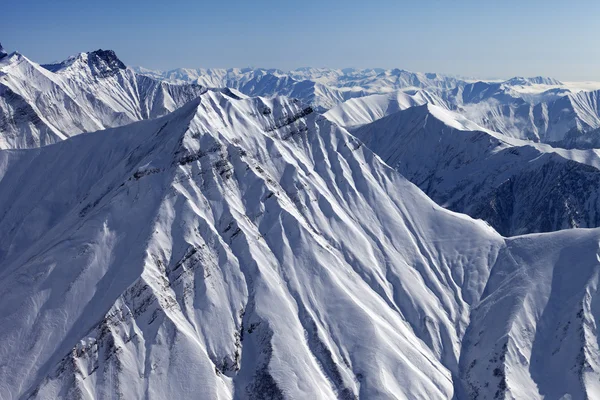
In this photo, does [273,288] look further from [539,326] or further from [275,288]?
[539,326]

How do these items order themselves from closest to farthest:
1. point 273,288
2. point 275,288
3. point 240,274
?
point 273,288 → point 275,288 → point 240,274

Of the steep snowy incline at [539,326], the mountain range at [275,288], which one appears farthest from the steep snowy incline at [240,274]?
the steep snowy incline at [539,326]

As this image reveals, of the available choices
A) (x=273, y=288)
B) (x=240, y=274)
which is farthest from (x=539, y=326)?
(x=240, y=274)

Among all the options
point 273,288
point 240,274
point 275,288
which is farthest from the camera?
point 240,274

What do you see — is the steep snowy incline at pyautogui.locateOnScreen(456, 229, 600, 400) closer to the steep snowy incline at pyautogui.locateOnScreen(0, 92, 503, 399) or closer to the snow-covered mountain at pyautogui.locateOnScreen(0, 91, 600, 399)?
the snow-covered mountain at pyautogui.locateOnScreen(0, 91, 600, 399)

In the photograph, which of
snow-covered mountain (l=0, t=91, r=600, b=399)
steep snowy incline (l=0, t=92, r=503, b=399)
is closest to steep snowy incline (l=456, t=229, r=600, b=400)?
snow-covered mountain (l=0, t=91, r=600, b=399)
